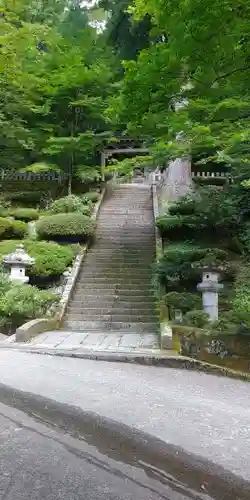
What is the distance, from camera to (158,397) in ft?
15.3

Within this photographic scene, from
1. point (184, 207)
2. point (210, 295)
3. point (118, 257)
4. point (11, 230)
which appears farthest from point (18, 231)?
point (210, 295)

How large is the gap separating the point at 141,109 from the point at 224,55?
178 cm

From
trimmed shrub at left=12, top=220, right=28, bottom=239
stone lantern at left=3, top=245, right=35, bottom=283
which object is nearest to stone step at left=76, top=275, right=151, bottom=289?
stone lantern at left=3, top=245, right=35, bottom=283

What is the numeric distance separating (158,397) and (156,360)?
1522 millimetres

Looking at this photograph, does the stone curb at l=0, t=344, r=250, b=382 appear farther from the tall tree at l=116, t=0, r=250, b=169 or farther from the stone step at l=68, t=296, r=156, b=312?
the stone step at l=68, t=296, r=156, b=312

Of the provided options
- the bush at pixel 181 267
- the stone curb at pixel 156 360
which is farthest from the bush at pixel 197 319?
the bush at pixel 181 267

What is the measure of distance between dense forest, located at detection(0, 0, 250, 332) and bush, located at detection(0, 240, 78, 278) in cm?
293

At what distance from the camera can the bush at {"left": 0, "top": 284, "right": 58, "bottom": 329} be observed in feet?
29.1

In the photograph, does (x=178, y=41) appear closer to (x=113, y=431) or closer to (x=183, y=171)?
(x=113, y=431)

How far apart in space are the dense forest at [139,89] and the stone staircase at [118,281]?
1.88 meters

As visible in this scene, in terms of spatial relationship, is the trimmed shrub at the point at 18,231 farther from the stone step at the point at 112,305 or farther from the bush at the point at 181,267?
the bush at the point at 181,267

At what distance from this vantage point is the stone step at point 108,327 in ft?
30.2

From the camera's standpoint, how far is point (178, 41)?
4391 millimetres

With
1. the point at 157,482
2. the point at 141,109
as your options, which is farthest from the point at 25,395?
the point at 141,109
